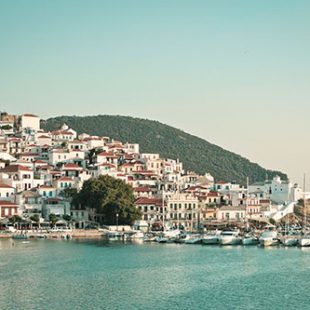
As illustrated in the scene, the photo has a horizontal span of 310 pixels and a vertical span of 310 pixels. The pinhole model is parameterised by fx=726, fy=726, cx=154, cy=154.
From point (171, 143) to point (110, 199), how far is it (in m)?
81.8

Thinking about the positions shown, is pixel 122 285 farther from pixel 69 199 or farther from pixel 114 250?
pixel 69 199

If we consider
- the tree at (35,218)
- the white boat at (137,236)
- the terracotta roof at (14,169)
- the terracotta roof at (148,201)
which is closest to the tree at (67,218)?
the tree at (35,218)

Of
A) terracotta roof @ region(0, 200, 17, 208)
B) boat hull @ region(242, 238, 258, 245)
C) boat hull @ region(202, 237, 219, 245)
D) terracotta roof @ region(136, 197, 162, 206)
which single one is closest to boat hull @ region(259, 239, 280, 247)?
boat hull @ region(242, 238, 258, 245)

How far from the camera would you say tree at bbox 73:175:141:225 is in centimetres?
6619

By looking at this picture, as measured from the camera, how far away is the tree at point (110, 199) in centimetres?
6619

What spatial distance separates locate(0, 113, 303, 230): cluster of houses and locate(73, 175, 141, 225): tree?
6.65 feet

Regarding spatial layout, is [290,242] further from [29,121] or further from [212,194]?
[29,121]

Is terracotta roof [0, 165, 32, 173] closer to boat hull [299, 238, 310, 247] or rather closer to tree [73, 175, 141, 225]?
tree [73, 175, 141, 225]

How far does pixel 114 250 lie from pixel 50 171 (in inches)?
1118

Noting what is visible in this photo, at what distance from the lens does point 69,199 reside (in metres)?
70.7

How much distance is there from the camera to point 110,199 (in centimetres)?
6600

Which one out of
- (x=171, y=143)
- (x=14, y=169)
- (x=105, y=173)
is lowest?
(x=105, y=173)

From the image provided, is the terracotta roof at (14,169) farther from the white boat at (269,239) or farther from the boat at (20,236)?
the white boat at (269,239)

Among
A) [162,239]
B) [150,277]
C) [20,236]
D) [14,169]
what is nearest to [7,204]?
[20,236]
